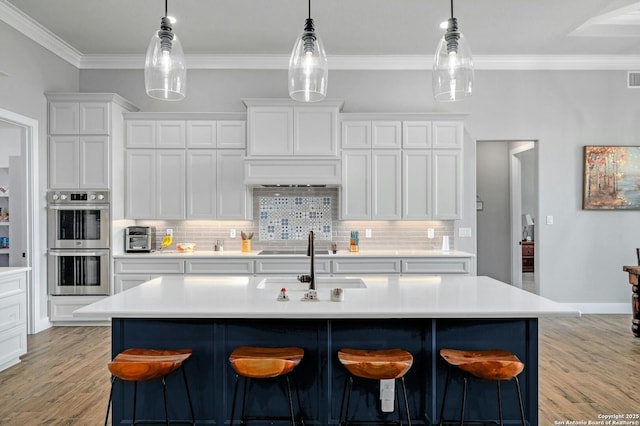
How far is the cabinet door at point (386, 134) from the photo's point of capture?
16.7 feet

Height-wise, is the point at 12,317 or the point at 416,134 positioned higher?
the point at 416,134

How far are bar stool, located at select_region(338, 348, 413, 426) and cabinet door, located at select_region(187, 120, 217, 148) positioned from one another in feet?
11.6

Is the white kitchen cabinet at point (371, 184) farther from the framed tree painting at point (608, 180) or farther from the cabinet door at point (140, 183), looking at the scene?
the framed tree painting at point (608, 180)

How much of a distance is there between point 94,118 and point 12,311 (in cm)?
231

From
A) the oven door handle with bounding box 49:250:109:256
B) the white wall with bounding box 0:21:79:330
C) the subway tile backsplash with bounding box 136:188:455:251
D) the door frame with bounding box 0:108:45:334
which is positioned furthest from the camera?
the subway tile backsplash with bounding box 136:188:455:251

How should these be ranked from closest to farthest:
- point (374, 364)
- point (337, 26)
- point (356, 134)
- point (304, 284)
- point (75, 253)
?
point (374, 364), point (304, 284), point (337, 26), point (75, 253), point (356, 134)

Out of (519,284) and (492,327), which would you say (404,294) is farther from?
(519,284)

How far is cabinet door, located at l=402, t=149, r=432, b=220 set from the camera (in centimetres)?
511

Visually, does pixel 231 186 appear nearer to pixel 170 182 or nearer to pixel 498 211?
pixel 170 182

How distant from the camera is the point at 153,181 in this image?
5.12 metres

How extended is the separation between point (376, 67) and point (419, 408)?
172 inches

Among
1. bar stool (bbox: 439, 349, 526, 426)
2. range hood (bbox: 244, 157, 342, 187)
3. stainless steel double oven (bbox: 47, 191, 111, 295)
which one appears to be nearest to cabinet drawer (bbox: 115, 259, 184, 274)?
stainless steel double oven (bbox: 47, 191, 111, 295)

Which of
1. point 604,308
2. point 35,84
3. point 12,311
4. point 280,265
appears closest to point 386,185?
point 280,265

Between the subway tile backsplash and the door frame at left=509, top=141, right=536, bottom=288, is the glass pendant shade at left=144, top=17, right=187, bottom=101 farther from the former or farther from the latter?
the door frame at left=509, top=141, right=536, bottom=288
